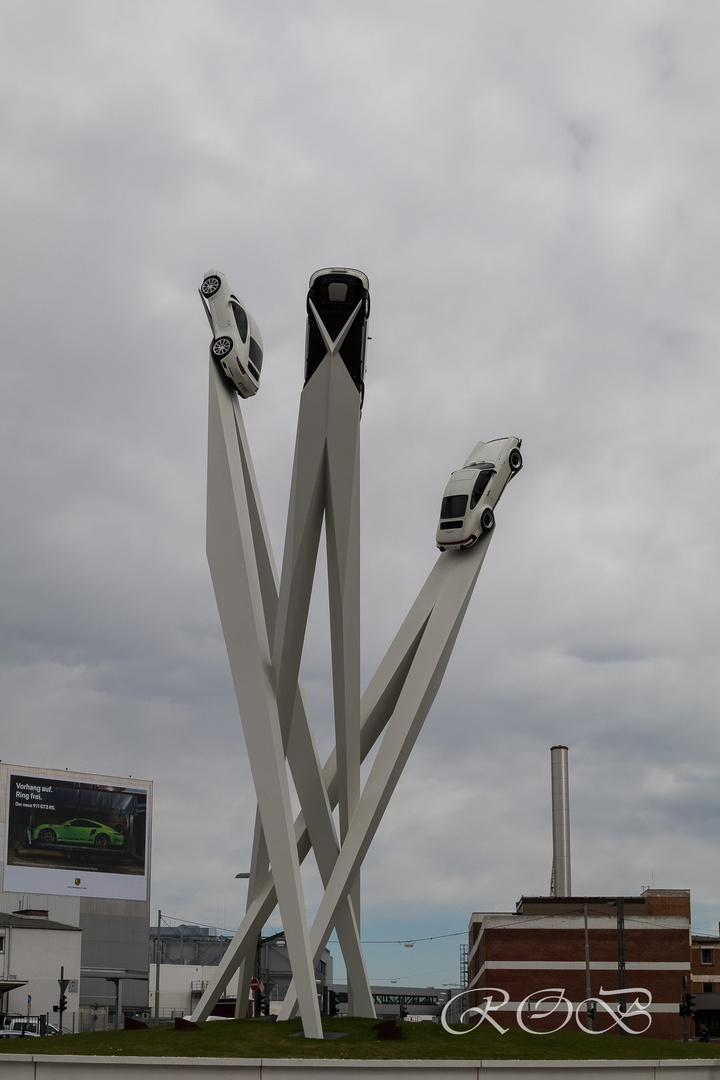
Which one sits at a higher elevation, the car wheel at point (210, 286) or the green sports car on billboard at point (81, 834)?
the car wheel at point (210, 286)

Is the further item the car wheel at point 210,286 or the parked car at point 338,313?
the car wheel at point 210,286

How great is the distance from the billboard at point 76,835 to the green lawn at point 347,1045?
5070 cm

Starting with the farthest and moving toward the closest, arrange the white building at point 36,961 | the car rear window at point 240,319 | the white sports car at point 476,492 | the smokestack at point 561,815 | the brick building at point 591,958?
the smokestack at point 561,815
the white building at point 36,961
the brick building at point 591,958
the white sports car at point 476,492
the car rear window at point 240,319

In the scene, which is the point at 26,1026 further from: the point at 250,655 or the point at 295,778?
the point at 250,655

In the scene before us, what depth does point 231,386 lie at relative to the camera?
93.2 feet

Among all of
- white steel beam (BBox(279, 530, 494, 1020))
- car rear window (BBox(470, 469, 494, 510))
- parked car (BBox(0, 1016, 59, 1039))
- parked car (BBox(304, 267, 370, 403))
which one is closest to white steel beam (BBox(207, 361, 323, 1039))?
white steel beam (BBox(279, 530, 494, 1020))

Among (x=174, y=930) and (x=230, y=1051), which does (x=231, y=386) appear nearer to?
(x=230, y=1051)

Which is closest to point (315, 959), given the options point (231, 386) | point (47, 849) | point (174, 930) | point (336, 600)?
point (336, 600)

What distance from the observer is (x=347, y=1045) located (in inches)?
843

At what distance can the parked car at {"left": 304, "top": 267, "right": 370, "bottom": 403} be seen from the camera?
26.1m

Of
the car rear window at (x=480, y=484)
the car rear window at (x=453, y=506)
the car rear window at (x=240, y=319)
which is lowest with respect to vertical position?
the car rear window at (x=453, y=506)

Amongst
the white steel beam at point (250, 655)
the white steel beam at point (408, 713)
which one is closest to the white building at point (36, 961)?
the white steel beam at point (408, 713)

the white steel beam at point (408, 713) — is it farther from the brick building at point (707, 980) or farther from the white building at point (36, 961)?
the brick building at point (707, 980)

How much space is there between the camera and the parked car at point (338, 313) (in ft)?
85.7
